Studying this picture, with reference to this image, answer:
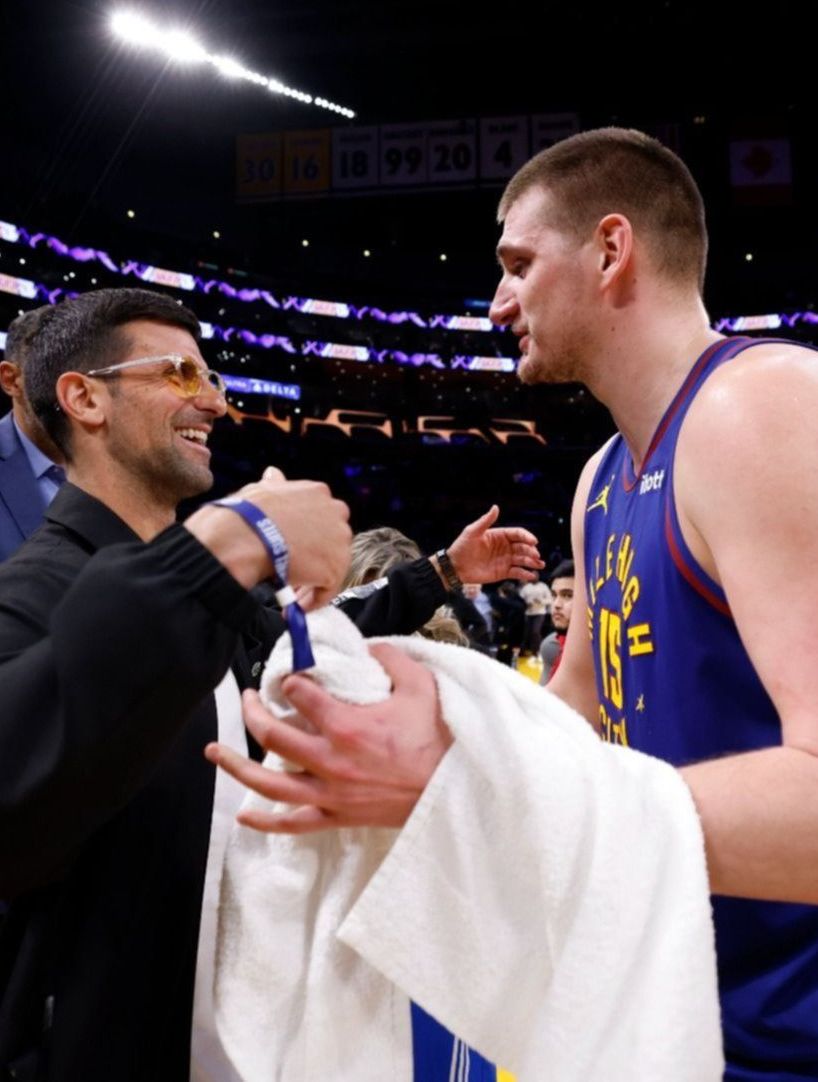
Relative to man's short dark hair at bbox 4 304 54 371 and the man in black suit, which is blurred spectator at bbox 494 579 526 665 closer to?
man's short dark hair at bbox 4 304 54 371

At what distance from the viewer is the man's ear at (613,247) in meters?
1.93

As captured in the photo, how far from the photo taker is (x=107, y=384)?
2.43 m

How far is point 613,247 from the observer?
6.39 feet

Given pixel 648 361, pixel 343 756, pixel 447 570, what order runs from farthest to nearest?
1. pixel 447 570
2. pixel 648 361
3. pixel 343 756

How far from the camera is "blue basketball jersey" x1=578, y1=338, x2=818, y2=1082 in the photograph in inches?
60.6

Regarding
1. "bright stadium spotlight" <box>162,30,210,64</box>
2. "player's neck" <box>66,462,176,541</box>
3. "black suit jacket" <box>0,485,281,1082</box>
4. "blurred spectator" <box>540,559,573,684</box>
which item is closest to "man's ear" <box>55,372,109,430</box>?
"player's neck" <box>66,462,176,541</box>

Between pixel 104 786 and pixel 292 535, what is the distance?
0.37 m

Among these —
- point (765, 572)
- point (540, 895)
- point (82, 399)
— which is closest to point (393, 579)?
point (82, 399)

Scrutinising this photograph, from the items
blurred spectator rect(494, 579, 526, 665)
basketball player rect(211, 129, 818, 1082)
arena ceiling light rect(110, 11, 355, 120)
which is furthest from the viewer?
arena ceiling light rect(110, 11, 355, 120)

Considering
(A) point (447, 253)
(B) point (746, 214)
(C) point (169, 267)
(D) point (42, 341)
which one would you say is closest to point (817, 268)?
(B) point (746, 214)

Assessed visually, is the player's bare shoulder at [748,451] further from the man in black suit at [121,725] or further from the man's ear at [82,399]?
the man's ear at [82,399]

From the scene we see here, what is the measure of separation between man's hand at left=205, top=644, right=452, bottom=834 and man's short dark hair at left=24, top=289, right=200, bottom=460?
1495 mm

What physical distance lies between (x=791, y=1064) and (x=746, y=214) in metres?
25.3

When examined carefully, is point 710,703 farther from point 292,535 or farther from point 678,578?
point 292,535
